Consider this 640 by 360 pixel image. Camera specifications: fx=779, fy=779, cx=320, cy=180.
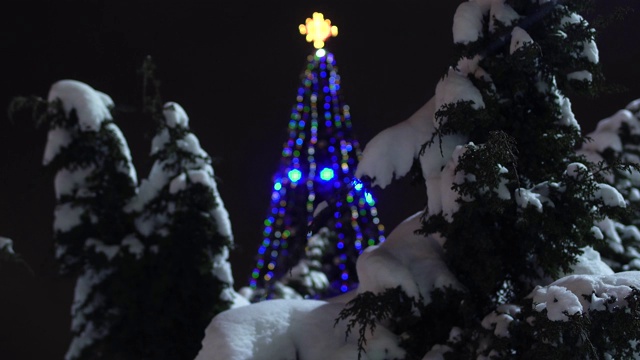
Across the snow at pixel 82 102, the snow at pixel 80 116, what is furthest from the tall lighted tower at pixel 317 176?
the snow at pixel 82 102

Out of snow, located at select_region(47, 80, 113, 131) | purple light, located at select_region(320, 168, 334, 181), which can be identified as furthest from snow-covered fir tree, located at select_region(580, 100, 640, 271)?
snow, located at select_region(47, 80, 113, 131)

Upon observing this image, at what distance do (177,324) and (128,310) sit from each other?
896mm

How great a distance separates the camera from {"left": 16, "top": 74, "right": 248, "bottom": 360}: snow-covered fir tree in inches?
523

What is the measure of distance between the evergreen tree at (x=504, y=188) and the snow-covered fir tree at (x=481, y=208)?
14mm

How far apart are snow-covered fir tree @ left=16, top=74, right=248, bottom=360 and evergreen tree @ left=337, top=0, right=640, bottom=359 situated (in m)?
6.01

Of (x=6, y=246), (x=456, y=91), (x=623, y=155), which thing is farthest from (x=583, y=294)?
(x=623, y=155)

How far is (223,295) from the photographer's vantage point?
13648 mm

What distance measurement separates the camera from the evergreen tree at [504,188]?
6.98 m

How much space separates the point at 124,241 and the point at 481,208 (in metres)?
8.08

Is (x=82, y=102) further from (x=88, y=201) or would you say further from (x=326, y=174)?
(x=326, y=174)

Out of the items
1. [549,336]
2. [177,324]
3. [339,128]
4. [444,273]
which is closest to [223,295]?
[177,324]

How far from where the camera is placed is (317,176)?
53.6ft

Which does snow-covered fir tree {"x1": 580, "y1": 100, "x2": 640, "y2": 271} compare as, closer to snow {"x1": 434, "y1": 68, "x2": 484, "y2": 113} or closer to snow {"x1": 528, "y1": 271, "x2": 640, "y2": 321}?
snow {"x1": 434, "y1": 68, "x2": 484, "y2": 113}

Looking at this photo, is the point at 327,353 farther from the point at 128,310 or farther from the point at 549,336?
the point at 128,310
